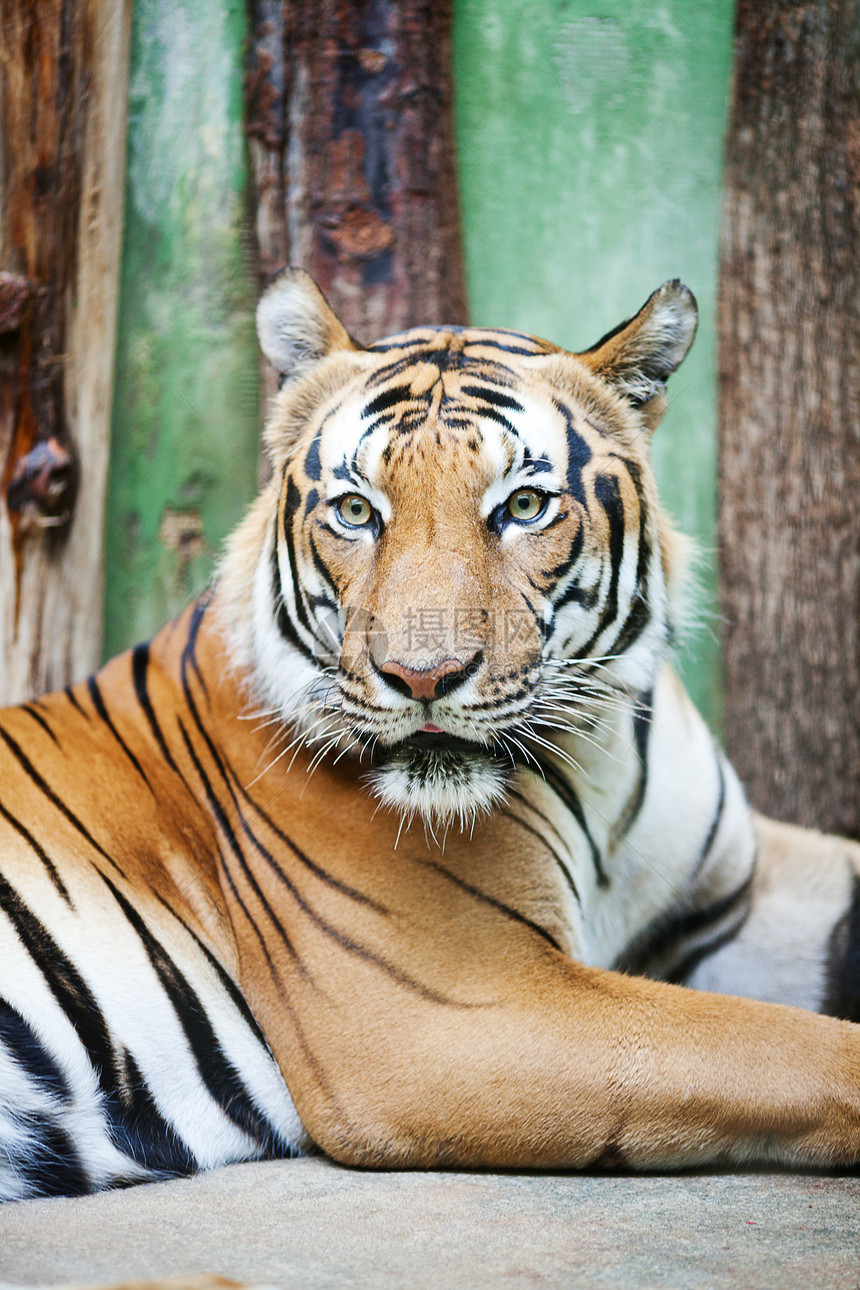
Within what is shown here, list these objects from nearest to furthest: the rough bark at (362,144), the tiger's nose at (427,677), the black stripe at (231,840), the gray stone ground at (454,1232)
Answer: the gray stone ground at (454,1232), the tiger's nose at (427,677), the black stripe at (231,840), the rough bark at (362,144)

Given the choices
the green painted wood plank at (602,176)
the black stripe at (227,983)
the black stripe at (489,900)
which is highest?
the green painted wood plank at (602,176)

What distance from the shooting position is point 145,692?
84.2 inches

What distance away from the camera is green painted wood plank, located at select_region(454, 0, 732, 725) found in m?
3.07

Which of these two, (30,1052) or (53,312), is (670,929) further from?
(53,312)

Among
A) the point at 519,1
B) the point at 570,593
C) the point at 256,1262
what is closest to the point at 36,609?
the point at 570,593

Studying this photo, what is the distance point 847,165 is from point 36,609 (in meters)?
2.43

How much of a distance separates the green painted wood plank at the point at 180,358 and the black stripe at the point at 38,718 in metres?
1.14

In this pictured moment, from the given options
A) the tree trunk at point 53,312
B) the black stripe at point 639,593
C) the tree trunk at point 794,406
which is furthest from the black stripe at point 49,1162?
the tree trunk at point 794,406

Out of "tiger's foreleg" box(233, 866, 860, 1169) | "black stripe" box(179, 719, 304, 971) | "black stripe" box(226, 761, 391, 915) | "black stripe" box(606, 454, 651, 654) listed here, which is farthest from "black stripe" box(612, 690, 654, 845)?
"black stripe" box(179, 719, 304, 971)

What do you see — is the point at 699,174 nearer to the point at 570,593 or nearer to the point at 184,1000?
the point at 570,593

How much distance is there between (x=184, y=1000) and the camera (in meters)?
1.85

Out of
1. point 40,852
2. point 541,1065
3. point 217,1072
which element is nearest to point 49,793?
point 40,852

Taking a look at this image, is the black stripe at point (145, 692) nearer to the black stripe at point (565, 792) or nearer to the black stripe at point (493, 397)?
the black stripe at point (565, 792)

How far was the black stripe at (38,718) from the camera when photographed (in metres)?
2.06
